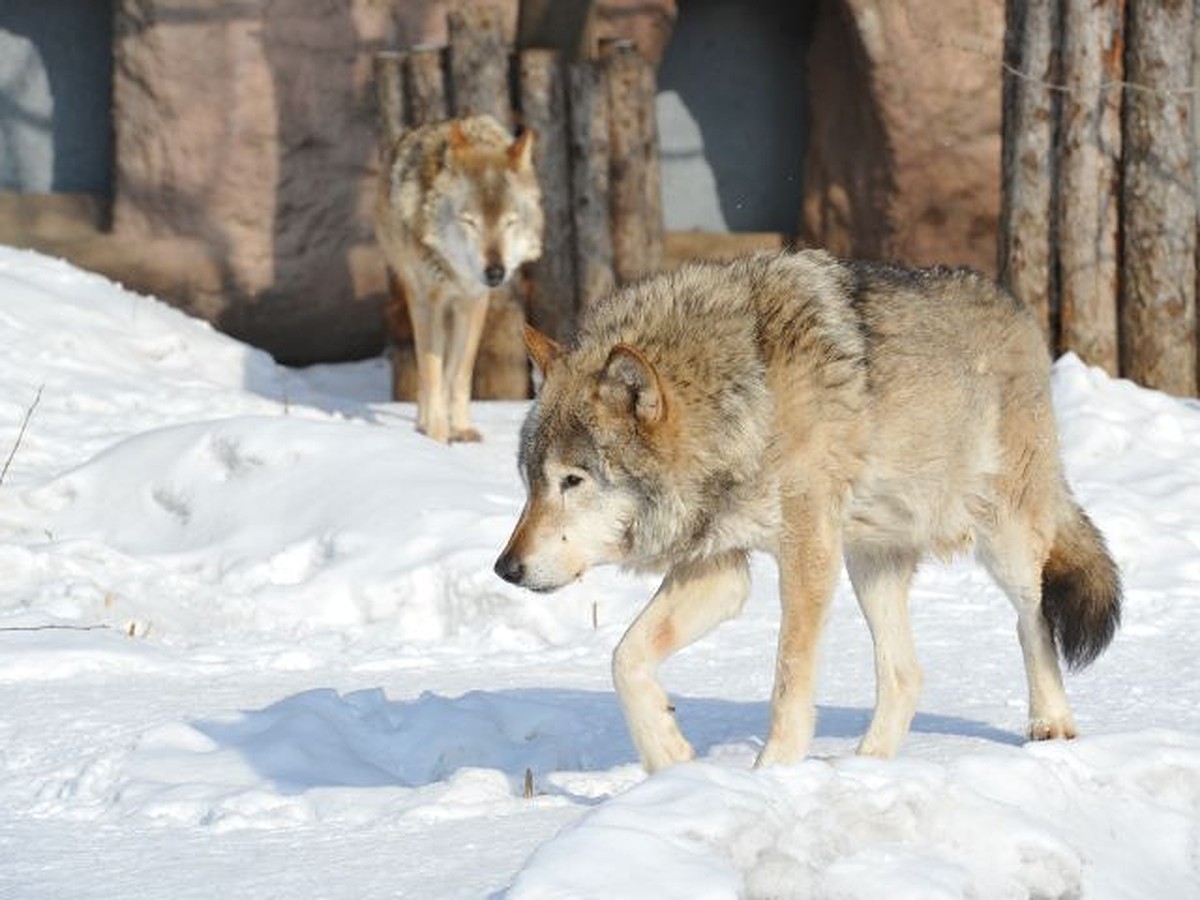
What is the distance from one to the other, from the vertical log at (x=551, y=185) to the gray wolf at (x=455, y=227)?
602 mm

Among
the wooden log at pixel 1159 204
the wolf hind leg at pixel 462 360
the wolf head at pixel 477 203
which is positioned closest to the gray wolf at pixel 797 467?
the wooden log at pixel 1159 204

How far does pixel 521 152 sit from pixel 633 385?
6.49 meters

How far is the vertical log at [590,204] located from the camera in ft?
40.5

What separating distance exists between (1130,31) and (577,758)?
20.6 feet

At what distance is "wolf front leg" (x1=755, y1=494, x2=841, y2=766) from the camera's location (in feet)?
17.5

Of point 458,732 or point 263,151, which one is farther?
point 263,151

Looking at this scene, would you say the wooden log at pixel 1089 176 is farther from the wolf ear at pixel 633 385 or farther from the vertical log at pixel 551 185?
the wolf ear at pixel 633 385

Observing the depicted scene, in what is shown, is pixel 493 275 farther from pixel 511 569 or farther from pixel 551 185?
pixel 511 569

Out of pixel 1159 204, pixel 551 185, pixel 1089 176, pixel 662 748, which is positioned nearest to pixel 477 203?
pixel 551 185

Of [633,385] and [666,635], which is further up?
[633,385]

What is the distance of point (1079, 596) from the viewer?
5.98 meters

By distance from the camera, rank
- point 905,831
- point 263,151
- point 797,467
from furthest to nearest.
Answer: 1. point 263,151
2. point 797,467
3. point 905,831

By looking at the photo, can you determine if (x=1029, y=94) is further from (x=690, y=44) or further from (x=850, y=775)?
(x=850, y=775)

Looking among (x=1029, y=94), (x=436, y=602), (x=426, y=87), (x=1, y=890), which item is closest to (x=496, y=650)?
(x=436, y=602)
